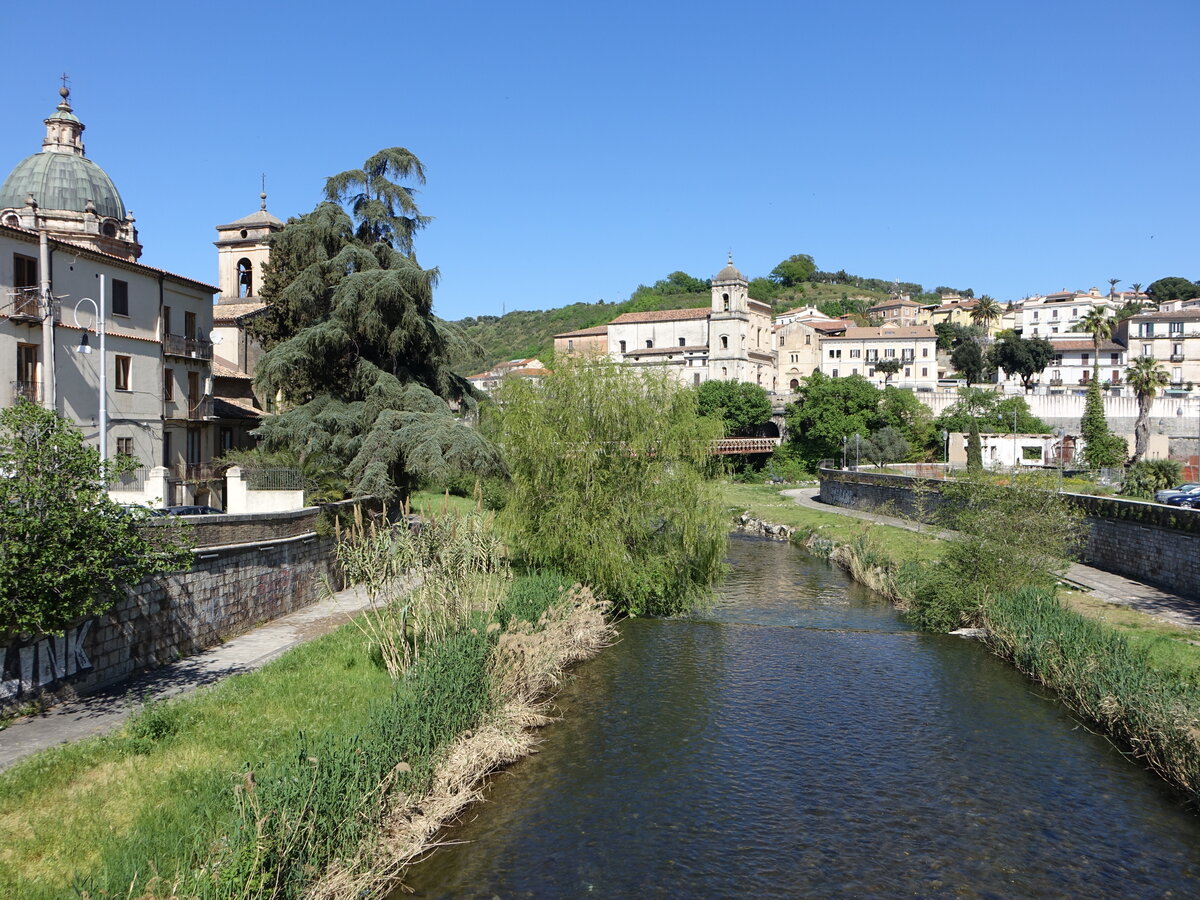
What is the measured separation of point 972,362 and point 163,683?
11302cm

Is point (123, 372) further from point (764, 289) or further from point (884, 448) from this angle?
point (764, 289)

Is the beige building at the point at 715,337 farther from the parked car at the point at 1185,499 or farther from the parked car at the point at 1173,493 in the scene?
the parked car at the point at 1185,499

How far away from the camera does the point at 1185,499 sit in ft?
119

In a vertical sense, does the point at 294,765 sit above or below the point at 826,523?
above

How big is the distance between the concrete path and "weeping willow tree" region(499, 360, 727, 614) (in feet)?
19.1

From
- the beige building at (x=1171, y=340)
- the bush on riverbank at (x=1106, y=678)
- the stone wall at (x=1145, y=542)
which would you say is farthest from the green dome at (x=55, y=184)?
the beige building at (x=1171, y=340)

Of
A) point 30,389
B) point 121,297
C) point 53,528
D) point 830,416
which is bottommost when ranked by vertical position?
point 53,528

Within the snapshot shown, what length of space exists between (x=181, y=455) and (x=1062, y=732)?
30.6 m

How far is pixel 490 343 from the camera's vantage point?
591 feet

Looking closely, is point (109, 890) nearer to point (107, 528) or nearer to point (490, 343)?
point (107, 528)

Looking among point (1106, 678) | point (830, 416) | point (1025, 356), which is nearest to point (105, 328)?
point (1106, 678)

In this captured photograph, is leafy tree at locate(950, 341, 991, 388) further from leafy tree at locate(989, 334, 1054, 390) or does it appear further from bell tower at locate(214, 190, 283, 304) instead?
bell tower at locate(214, 190, 283, 304)

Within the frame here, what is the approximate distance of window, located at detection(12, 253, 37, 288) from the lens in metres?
26.4

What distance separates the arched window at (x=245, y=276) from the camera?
157 ft
